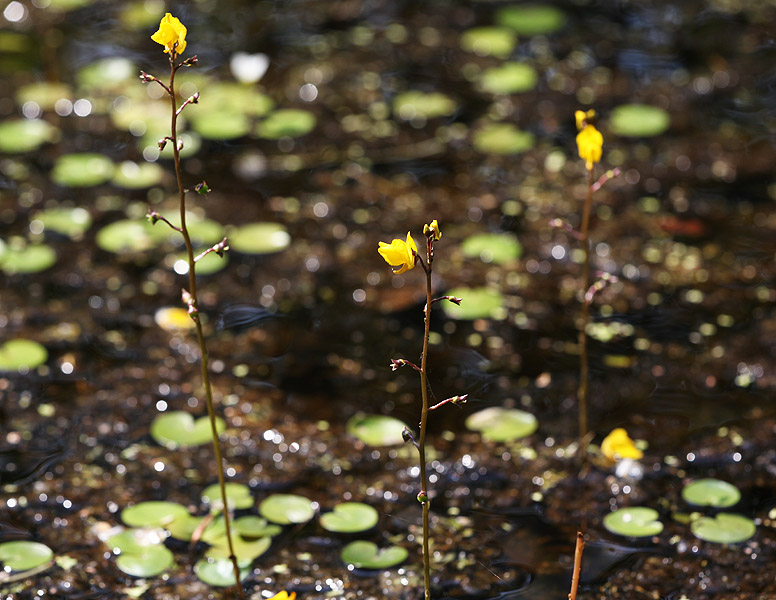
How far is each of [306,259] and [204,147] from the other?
0.75 meters

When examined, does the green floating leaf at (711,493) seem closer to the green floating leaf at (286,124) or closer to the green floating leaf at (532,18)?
the green floating leaf at (286,124)

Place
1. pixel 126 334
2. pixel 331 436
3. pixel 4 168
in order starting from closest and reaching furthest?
pixel 331 436 → pixel 126 334 → pixel 4 168

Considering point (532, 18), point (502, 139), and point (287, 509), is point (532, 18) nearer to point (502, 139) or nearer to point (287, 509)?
point (502, 139)

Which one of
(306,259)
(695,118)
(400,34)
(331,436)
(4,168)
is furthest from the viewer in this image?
(400,34)

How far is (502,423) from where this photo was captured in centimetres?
239

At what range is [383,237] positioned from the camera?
10.1 feet

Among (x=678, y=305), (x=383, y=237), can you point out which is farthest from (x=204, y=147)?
(x=678, y=305)

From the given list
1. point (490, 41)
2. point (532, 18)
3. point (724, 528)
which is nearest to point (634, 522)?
point (724, 528)

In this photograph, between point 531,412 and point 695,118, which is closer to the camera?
point 531,412

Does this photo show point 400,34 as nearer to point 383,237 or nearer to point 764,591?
point 383,237

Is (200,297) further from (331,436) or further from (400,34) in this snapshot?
(400,34)

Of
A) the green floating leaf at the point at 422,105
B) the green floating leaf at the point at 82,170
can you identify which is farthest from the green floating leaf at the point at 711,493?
the green floating leaf at the point at 82,170

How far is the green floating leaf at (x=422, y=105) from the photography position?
11.9 feet

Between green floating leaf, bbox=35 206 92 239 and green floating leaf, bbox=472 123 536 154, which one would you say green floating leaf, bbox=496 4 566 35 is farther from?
green floating leaf, bbox=35 206 92 239
